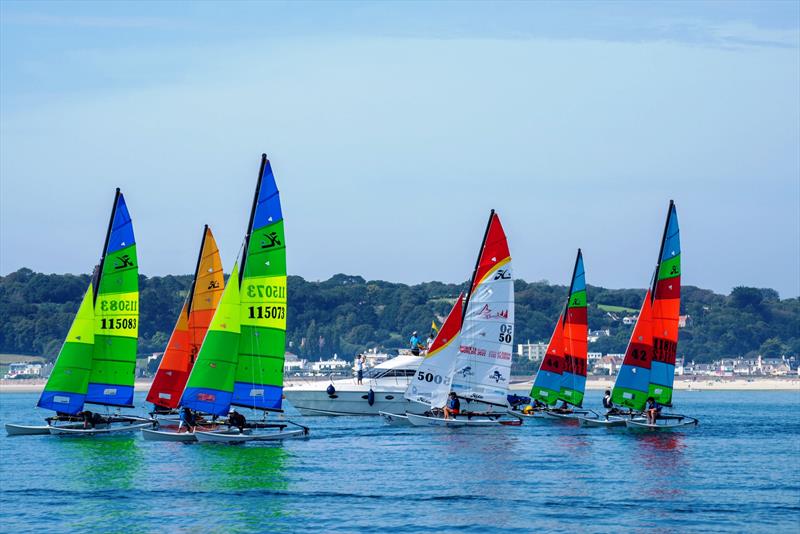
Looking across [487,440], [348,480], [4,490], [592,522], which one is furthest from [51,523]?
[487,440]

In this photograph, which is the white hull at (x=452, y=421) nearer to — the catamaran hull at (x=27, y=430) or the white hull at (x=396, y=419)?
the white hull at (x=396, y=419)

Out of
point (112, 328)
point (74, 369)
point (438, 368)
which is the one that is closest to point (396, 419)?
point (438, 368)

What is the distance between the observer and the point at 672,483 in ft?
138

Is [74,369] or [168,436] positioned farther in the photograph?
[74,369]

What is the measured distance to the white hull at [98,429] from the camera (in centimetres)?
5419

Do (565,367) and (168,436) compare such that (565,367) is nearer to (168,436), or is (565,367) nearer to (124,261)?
(124,261)

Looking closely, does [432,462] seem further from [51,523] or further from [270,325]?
[51,523]

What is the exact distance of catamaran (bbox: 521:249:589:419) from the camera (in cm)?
7019

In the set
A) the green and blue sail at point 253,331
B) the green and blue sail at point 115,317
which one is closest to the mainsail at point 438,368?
the green and blue sail at point 253,331

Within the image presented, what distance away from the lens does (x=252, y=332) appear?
165ft

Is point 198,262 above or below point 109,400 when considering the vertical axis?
above

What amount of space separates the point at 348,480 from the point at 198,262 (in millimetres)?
19856

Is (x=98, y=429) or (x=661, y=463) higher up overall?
(x=98, y=429)

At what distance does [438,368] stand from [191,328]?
10559 mm
